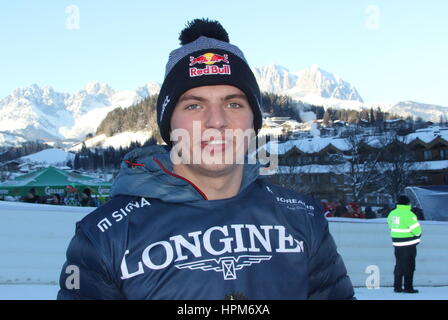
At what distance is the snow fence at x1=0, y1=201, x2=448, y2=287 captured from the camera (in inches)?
290

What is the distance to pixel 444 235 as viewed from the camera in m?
8.76

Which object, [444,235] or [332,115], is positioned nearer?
[444,235]

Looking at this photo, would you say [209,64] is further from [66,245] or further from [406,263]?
[406,263]

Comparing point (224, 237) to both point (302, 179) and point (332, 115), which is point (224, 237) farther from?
point (332, 115)

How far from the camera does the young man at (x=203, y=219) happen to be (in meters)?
1.66

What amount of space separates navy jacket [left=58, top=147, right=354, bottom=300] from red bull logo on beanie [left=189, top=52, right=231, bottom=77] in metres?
0.38

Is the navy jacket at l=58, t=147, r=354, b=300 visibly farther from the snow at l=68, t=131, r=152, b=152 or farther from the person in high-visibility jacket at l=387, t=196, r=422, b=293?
the snow at l=68, t=131, r=152, b=152

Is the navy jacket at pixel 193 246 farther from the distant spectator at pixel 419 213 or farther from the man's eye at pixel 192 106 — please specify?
the distant spectator at pixel 419 213

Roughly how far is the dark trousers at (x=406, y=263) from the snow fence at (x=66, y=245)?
46cm

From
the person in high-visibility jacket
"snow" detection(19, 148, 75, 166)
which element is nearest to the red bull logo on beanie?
the person in high-visibility jacket

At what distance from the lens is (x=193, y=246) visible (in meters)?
1.72

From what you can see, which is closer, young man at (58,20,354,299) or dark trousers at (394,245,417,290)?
young man at (58,20,354,299)

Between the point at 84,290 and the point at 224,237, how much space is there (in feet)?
1.63
